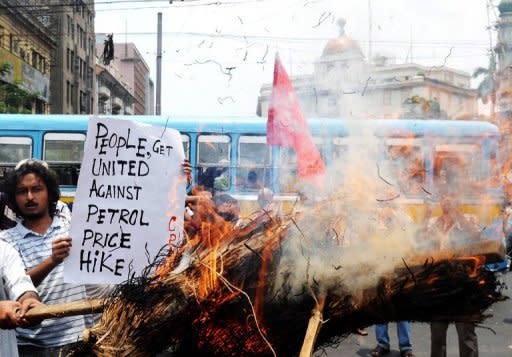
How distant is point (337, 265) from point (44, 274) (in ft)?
5.22

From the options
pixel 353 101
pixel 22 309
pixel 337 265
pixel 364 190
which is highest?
pixel 353 101

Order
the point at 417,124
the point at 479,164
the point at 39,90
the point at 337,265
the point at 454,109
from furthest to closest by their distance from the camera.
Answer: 1. the point at 39,90
2. the point at 417,124
3. the point at 454,109
4. the point at 479,164
5. the point at 337,265

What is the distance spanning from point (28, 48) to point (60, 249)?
132 ft

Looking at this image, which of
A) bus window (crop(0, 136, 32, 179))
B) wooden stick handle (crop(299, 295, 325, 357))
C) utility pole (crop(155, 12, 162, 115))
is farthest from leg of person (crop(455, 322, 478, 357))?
utility pole (crop(155, 12, 162, 115))

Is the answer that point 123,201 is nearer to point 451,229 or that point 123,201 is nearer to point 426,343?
point 451,229

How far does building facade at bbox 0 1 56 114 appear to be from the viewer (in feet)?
105

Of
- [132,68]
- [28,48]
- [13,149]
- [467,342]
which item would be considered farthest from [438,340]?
[132,68]

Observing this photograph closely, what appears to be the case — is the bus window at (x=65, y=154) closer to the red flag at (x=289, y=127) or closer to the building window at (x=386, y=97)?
the red flag at (x=289, y=127)

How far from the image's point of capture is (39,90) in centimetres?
3562

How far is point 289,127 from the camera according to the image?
5012 millimetres

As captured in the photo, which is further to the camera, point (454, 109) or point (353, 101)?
point (454, 109)

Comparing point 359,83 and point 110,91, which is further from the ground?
point 110,91

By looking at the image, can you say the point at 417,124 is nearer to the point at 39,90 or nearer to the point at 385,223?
the point at 385,223

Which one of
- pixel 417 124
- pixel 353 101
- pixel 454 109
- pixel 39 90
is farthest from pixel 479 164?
pixel 39 90
